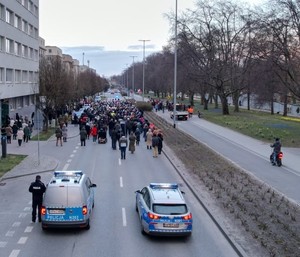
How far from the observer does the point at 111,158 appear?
2883 cm

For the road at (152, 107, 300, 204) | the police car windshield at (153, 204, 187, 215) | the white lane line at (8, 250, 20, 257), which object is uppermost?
the police car windshield at (153, 204, 187, 215)

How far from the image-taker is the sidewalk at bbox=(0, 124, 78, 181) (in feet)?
77.7

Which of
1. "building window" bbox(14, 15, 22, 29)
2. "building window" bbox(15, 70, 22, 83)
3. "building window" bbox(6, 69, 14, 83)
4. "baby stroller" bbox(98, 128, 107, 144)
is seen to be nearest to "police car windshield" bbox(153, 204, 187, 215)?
"baby stroller" bbox(98, 128, 107, 144)

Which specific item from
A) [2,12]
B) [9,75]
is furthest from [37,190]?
[9,75]

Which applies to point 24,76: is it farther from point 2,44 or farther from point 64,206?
point 64,206

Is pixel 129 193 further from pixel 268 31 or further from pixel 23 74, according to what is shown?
pixel 23 74

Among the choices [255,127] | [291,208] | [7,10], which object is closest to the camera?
[291,208]

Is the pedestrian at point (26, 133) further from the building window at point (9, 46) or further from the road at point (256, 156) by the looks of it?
the building window at point (9, 46)

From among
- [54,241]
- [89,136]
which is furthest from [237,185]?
[89,136]

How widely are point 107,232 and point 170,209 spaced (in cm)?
202

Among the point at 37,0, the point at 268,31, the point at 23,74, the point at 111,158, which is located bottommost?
the point at 111,158

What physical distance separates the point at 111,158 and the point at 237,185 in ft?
34.0

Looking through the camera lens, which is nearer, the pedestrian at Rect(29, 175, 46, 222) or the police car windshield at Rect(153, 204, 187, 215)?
the police car windshield at Rect(153, 204, 187, 215)

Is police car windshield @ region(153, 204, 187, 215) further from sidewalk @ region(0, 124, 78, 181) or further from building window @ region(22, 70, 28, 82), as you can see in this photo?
building window @ region(22, 70, 28, 82)
